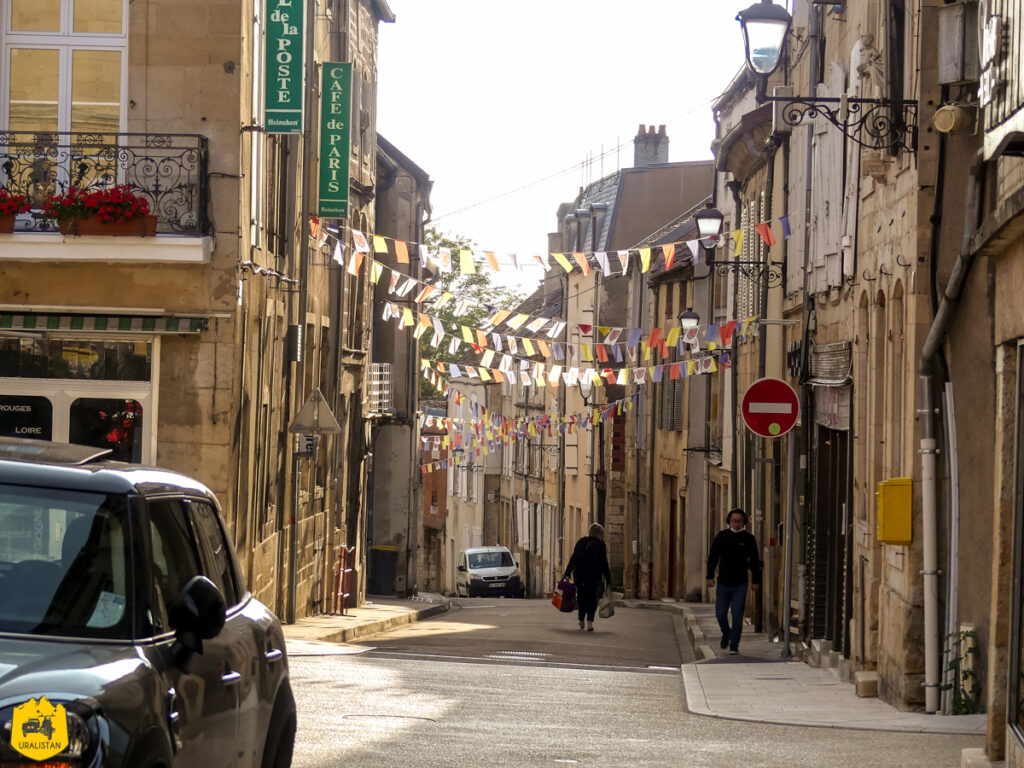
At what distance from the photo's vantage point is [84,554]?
5.03 metres

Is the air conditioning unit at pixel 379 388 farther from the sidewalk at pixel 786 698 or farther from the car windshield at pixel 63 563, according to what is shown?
the car windshield at pixel 63 563

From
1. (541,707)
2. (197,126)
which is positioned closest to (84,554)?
(541,707)

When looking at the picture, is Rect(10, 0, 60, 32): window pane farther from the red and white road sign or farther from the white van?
the white van

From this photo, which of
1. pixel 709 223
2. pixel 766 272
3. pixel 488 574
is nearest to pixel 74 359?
pixel 709 223

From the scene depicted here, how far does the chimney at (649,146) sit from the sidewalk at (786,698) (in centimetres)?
3453

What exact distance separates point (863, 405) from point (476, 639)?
837 cm

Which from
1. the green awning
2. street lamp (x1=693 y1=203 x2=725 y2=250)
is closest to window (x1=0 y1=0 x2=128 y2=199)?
the green awning

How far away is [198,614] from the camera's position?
5.16 metres

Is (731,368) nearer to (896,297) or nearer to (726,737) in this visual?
(896,297)

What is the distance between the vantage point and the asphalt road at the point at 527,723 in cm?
926

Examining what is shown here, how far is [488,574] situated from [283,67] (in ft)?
110

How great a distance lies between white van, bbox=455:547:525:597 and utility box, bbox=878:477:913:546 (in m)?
38.5

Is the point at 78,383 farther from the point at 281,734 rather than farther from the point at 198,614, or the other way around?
the point at 198,614

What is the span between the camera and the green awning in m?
16.7
